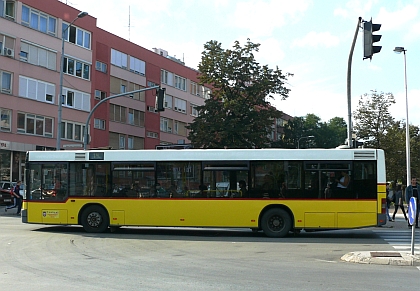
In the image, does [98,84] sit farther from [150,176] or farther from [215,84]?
[150,176]

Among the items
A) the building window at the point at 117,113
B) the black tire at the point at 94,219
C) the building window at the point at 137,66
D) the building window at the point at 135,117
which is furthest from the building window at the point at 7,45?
the black tire at the point at 94,219

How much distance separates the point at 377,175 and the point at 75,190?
9525 mm

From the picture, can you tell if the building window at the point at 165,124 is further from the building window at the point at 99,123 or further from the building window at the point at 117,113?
the building window at the point at 99,123

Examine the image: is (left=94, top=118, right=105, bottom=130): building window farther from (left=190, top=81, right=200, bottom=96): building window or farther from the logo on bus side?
the logo on bus side

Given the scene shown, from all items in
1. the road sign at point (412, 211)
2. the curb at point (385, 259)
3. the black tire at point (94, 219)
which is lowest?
the curb at point (385, 259)

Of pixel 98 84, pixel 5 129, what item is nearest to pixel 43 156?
pixel 5 129

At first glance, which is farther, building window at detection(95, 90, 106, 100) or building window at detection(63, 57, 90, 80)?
building window at detection(95, 90, 106, 100)

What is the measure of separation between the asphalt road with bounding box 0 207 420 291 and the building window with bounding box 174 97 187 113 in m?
47.7

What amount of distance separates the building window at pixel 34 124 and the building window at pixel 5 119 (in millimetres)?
868

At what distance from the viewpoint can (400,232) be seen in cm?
1955

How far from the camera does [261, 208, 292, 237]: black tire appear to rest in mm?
17097

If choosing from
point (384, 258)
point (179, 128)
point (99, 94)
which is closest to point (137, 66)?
point (99, 94)

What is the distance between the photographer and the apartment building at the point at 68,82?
40344 millimetres

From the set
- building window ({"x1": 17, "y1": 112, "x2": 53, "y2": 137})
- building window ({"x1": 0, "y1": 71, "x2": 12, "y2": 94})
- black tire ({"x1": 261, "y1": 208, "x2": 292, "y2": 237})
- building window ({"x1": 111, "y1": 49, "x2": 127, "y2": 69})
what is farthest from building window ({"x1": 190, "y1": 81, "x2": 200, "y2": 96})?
black tire ({"x1": 261, "y1": 208, "x2": 292, "y2": 237})
